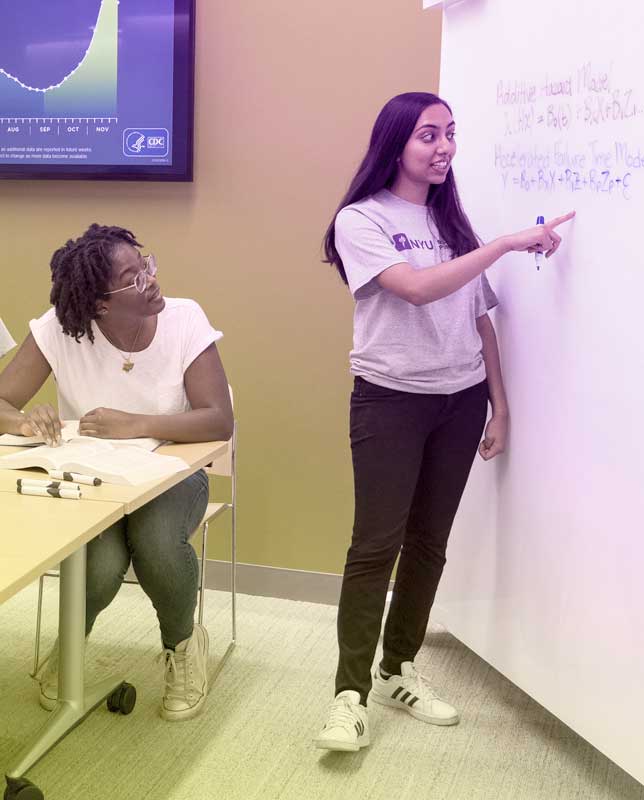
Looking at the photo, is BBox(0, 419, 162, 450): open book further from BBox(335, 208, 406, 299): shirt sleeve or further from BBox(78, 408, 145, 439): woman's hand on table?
BBox(335, 208, 406, 299): shirt sleeve

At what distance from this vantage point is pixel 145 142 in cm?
317

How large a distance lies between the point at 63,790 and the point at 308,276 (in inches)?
69.4

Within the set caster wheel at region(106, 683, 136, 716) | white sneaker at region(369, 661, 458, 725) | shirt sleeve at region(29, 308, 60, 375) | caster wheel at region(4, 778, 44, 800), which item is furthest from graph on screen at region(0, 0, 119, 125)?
caster wheel at region(4, 778, 44, 800)

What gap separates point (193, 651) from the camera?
7.91 feet

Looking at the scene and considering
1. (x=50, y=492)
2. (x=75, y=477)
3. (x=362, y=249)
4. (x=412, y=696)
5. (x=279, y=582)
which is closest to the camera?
(x=50, y=492)

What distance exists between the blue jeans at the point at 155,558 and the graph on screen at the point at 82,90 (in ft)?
5.00

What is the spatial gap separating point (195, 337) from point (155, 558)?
586 millimetres

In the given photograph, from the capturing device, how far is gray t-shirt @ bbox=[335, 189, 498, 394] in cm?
212

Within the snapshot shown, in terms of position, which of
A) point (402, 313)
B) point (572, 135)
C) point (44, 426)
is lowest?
point (44, 426)

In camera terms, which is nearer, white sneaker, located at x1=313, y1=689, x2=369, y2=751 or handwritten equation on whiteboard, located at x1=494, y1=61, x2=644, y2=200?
handwritten equation on whiteboard, located at x1=494, y1=61, x2=644, y2=200

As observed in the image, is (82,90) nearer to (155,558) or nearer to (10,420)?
(10,420)

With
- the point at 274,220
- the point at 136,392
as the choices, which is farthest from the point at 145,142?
the point at 136,392

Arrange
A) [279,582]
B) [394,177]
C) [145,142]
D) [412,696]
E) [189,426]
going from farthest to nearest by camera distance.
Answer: [279,582], [145,142], [412,696], [189,426], [394,177]

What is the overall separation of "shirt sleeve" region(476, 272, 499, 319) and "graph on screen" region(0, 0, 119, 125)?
154cm
